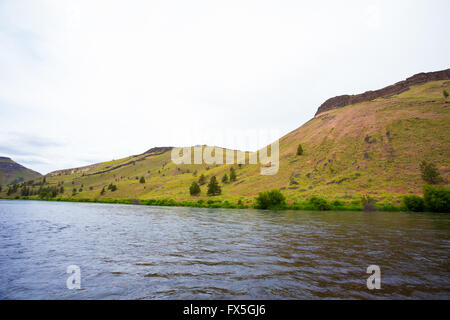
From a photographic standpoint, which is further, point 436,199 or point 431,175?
point 431,175

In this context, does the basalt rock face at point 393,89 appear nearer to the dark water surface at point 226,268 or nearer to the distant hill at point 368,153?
the distant hill at point 368,153

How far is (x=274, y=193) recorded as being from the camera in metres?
60.0

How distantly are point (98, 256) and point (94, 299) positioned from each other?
6440 millimetres

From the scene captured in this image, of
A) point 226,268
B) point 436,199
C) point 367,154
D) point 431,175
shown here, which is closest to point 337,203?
point 436,199

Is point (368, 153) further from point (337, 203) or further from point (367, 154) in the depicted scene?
point (337, 203)

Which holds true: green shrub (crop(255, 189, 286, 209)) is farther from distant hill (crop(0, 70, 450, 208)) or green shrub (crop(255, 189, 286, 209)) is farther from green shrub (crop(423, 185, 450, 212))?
green shrub (crop(423, 185, 450, 212))

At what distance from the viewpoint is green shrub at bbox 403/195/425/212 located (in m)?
46.6

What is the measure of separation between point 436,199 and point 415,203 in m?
3.57

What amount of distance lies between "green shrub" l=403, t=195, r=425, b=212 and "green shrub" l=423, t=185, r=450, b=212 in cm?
84

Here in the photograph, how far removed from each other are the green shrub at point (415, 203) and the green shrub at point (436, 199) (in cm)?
84

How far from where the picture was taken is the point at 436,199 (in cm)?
4412

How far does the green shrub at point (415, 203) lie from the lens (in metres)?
46.6
